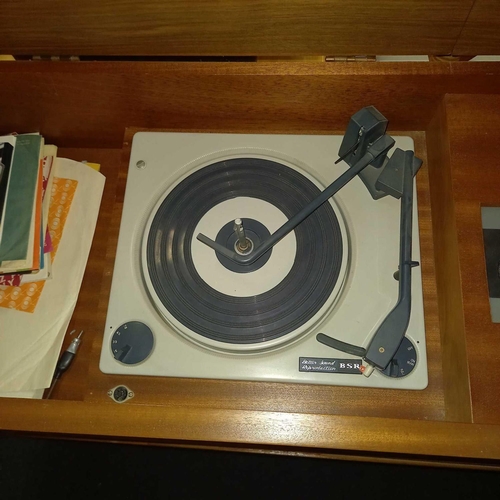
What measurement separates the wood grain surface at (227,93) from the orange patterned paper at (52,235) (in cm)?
13

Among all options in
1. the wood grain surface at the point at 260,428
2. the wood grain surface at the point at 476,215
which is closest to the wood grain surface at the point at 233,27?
the wood grain surface at the point at 476,215

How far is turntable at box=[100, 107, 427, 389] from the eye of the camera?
817 mm

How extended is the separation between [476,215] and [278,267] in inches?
13.2

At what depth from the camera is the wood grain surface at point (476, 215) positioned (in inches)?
28.8

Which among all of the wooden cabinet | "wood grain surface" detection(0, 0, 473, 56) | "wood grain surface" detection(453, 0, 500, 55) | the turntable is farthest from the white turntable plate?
"wood grain surface" detection(453, 0, 500, 55)

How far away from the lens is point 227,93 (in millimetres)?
950

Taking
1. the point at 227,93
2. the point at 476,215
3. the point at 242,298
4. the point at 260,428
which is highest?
the point at 227,93

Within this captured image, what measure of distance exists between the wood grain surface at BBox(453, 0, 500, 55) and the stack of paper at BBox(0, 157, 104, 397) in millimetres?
756

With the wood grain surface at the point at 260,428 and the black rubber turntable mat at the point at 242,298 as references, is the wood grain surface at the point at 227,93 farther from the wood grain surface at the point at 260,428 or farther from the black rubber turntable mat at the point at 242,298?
the wood grain surface at the point at 260,428

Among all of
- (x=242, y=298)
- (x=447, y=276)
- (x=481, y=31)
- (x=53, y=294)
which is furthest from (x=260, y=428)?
(x=481, y=31)

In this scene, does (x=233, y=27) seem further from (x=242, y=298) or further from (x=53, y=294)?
(x=53, y=294)

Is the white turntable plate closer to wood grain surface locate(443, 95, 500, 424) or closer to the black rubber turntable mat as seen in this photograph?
the black rubber turntable mat

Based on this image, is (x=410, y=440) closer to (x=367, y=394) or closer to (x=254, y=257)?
(x=367, y=394)

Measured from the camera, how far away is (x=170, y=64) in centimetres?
92
